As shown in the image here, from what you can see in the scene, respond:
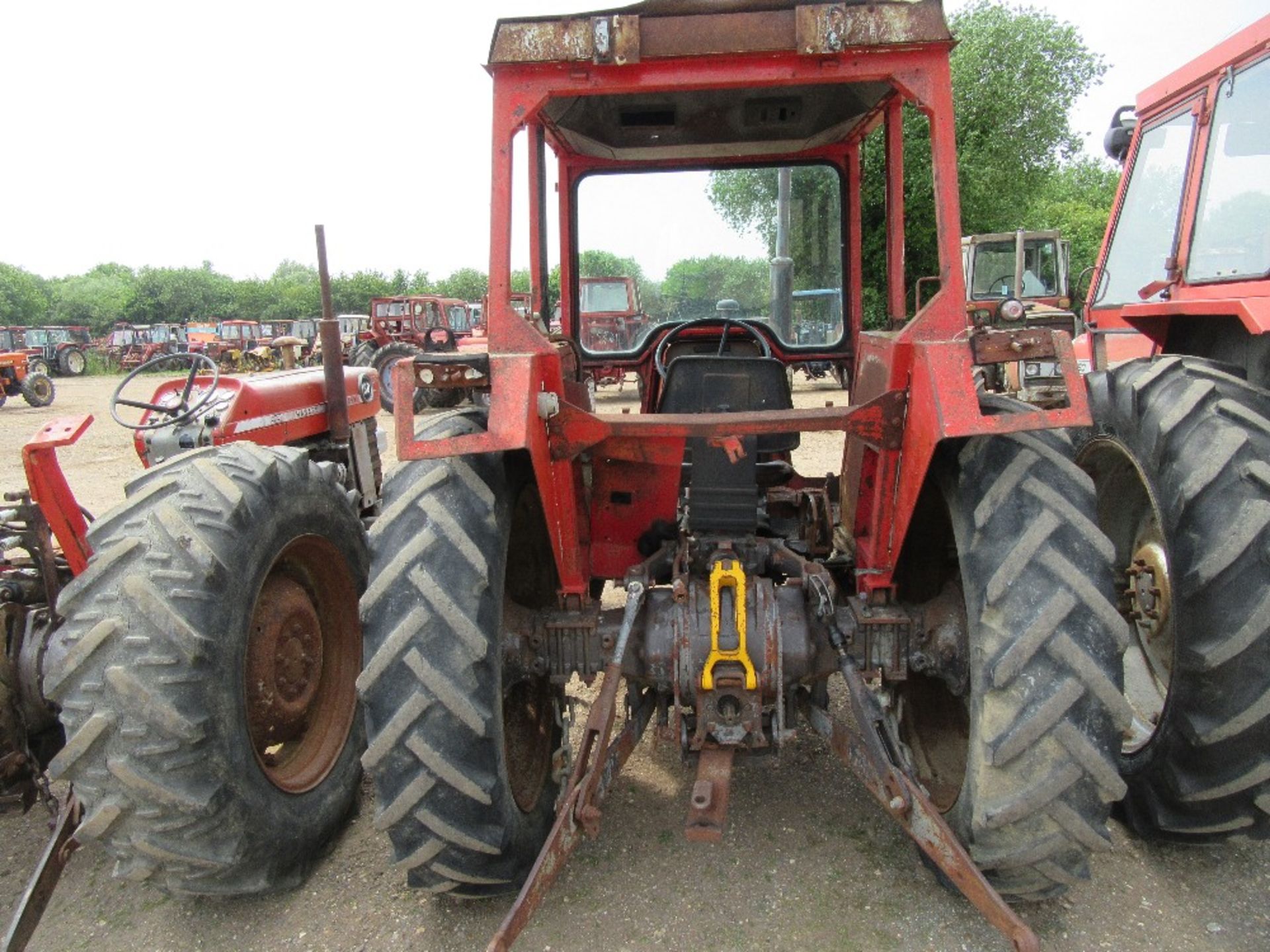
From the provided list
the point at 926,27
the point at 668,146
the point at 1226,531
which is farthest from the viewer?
the point at 668,146

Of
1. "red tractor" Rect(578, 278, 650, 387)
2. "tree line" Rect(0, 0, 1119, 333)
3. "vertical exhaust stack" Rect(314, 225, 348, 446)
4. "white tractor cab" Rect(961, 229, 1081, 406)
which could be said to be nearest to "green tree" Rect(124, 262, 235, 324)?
"tree line" Rect(0, 0, 1119, 333)

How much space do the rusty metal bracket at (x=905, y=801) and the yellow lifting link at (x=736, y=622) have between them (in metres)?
0.30

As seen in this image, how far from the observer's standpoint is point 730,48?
2.34 m

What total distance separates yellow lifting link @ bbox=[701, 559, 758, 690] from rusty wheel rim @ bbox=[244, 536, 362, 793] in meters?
1.40

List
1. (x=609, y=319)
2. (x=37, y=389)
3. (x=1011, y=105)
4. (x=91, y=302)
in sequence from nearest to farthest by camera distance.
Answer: (x=609, y=319)
(x=1011, y=105)
(x=37, y=389)
(x=91, y=302)

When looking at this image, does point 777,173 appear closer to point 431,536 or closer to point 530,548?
point 530,548

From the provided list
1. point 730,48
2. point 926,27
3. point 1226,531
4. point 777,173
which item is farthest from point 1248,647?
point 777,173

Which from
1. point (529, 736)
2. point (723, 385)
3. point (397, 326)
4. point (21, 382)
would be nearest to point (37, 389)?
point (21, 382)

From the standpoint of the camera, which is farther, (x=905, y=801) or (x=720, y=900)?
(x=720, y=900)

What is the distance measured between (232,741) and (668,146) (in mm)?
2748

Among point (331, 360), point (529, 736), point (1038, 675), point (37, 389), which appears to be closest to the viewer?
point (1038, 675)

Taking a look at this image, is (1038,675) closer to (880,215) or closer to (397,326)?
(880,215)

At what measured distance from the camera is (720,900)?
2.68 metres

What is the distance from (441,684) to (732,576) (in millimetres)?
896
